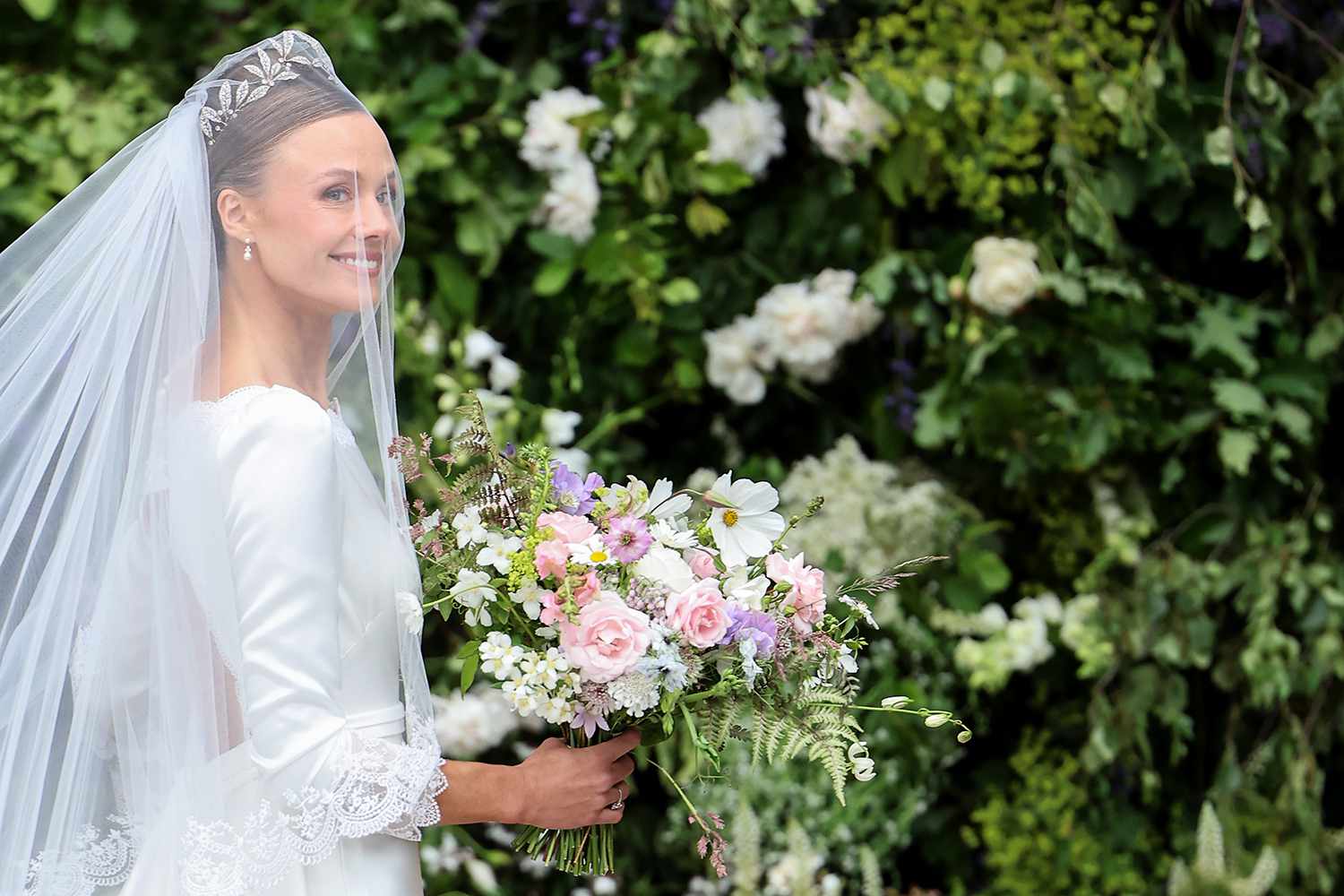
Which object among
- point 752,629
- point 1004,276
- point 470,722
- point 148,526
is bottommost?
point 470,722

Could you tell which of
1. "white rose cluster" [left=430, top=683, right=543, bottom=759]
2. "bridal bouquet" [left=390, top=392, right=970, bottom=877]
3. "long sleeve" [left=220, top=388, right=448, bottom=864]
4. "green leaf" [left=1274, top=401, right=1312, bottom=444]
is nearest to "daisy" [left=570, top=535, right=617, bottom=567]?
"bridal bouquet" [left=390, top=392, right=970, bottom=877]

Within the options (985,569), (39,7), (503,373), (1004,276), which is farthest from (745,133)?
(39,7)

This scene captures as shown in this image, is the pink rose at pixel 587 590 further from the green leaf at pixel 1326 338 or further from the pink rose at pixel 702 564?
the green leaf at pixel 1326 338

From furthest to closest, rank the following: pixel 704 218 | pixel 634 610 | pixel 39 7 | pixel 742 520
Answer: pixel 704 218, pixel 39 7, pixel 742 520, pixel 634 610

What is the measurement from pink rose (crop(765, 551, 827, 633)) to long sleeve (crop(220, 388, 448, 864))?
→ 1.42ft

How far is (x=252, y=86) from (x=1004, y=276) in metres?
1.83

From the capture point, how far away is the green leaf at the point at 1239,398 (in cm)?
299

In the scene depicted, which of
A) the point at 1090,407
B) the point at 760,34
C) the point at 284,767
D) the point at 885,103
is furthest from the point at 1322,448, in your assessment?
the point at 284,767

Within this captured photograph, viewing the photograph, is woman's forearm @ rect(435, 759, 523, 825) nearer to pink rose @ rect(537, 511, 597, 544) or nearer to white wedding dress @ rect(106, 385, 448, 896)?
white wedding dress @ rect(106, 385, 448, 896)

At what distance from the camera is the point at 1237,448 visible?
299 cm

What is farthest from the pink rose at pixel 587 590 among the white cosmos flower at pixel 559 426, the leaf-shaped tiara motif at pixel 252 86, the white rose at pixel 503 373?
the white rose at pixel 503 373

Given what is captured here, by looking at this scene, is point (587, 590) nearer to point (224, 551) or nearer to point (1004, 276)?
point (224, 551)

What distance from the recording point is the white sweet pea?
4.96 ft

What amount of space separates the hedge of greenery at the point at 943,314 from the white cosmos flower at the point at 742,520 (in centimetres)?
133
